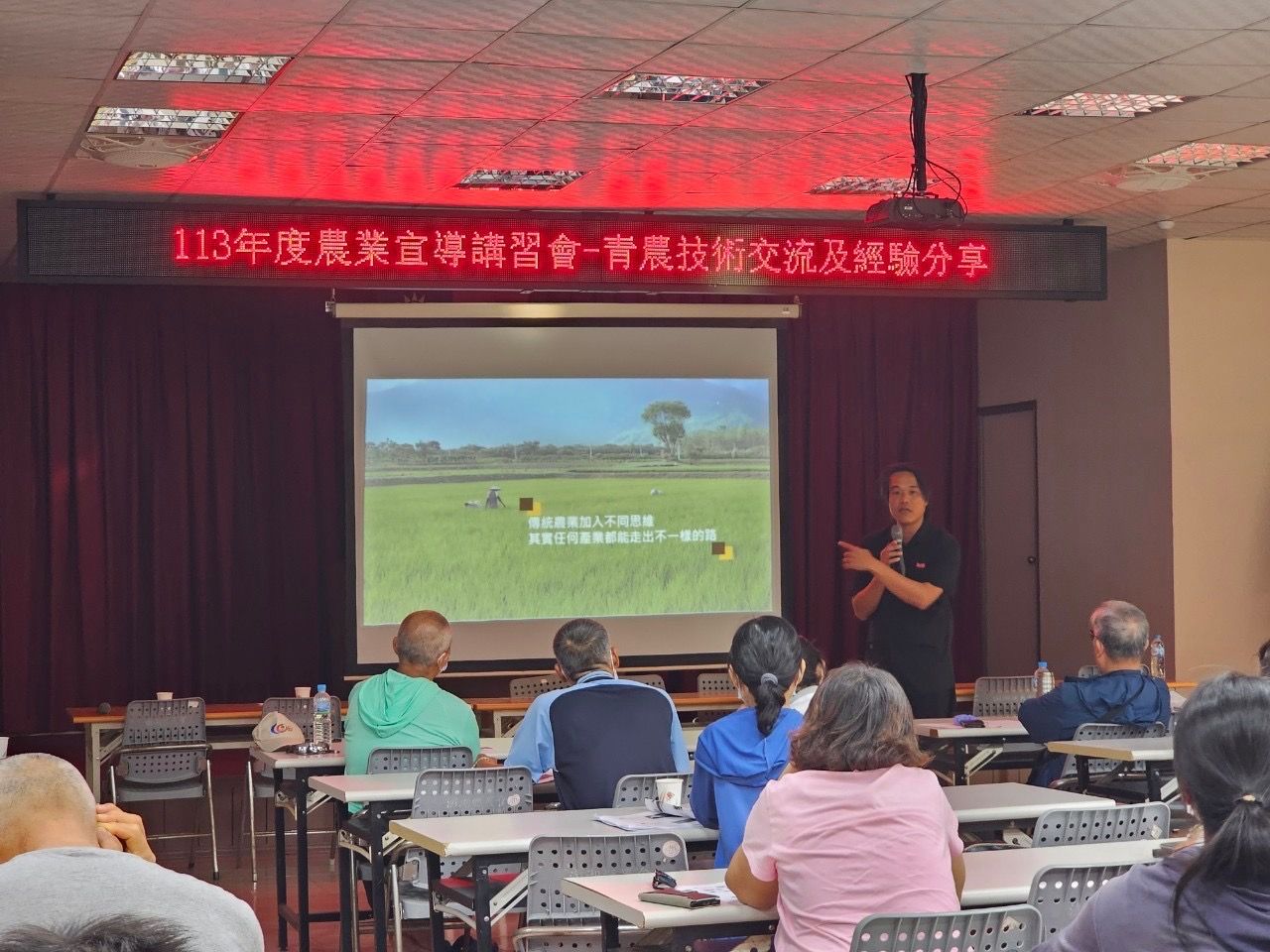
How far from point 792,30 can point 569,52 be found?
72cm

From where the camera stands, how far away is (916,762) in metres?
3.39

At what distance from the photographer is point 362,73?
560 cm

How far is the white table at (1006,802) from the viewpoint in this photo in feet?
15.2

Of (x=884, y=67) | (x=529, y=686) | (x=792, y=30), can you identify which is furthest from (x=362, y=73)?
(x=529, y=686)

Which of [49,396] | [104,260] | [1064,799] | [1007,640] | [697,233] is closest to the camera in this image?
[1064,799]

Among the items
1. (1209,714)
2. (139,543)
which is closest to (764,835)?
(1209,714)

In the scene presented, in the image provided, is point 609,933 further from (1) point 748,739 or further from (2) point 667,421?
(2) point 667,421

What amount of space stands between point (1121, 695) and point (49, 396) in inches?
→ 262

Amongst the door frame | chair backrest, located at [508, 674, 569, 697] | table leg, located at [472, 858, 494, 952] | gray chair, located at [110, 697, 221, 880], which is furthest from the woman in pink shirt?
the door frame

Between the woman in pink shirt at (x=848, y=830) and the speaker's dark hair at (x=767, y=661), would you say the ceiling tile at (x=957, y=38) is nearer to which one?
the speaker's dark hair at (x=767, y=661)

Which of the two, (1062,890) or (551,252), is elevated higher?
(551,252)

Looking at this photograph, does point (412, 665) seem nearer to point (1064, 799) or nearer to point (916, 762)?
point (1064, 799)

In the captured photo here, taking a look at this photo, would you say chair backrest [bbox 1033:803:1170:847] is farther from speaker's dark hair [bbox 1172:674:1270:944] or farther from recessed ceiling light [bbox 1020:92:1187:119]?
recessed ceiling light [bbox 1020:92:1187:119]

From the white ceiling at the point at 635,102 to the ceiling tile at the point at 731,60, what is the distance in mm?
13
